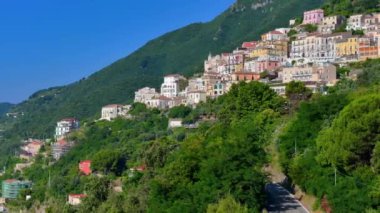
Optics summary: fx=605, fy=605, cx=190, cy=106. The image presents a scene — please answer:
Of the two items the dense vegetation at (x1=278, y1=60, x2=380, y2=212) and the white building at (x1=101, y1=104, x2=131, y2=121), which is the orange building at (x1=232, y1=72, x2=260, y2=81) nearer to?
the white building at (x1=101, y1=104, x2=131, y2=121)

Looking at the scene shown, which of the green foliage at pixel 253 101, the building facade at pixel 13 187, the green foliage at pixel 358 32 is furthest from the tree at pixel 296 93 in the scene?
the building facade at pixel 13 187

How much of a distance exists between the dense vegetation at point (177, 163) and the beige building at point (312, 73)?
237 inches

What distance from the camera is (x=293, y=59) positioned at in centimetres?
5528

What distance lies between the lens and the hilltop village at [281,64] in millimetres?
46625

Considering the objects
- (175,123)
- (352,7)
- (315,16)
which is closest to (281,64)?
(315,16)

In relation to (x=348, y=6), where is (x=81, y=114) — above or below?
below

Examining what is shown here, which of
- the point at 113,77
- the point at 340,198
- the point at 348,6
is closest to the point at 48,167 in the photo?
the point at 348,6

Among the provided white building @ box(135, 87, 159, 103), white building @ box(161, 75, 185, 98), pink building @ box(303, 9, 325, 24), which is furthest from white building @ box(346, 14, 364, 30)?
white building @ box(135, 87, 159, 103)

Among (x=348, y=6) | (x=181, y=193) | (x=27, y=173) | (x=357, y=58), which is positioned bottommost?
(x=27, y=173)

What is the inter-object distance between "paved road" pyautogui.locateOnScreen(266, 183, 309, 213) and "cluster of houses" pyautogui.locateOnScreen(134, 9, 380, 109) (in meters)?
18.1

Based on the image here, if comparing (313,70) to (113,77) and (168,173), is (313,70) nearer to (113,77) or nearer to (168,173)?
(168,173)

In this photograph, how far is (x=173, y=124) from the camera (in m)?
53.4

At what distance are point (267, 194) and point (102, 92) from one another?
8664 centimetres

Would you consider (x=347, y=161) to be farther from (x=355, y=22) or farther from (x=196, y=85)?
(x=196, y=85)
